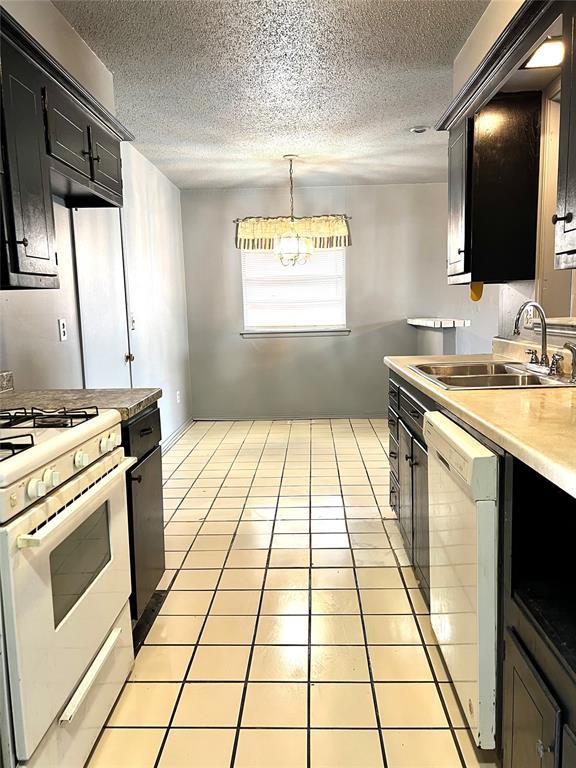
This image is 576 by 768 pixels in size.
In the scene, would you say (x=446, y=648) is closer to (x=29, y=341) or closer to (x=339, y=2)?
(x=29, y=341)

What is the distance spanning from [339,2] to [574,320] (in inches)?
65.5

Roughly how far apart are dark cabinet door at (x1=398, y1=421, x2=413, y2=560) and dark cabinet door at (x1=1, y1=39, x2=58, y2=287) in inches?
65.6

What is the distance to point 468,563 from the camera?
1528 mm

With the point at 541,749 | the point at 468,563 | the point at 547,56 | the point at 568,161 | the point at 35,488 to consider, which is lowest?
the point at 541,749

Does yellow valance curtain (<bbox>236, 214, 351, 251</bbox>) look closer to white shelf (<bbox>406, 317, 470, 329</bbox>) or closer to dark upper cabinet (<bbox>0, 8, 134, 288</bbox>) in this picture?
white shelf (<bbox>406, 317, 470, 329</bbox>)

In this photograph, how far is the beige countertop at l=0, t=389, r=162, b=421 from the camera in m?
2.11

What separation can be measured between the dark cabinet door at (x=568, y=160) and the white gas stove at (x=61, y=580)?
151 cm

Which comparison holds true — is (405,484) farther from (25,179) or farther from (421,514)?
(25,179)

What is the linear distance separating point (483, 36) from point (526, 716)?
2.67 meters

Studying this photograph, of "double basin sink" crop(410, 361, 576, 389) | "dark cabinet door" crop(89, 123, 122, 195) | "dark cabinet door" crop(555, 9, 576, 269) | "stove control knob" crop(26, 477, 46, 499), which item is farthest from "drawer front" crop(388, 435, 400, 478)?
"stove control knob" crop(26, 477, 46, 499)

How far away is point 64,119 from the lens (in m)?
2.24

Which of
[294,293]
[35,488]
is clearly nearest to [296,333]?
[294,293]

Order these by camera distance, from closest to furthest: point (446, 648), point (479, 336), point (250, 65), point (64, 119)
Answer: point (446, 648), point (64, 119), point (250, 65), point (479, 336)

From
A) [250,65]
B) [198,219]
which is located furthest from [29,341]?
[198,219]
